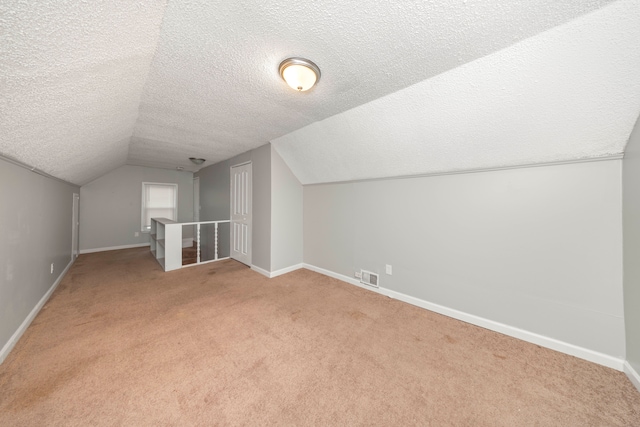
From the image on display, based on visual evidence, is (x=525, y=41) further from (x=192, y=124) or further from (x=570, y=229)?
(x=192, y=124)

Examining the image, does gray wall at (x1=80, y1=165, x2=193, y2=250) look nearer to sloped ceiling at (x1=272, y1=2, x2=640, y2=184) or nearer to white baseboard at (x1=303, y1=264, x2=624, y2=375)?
sloped ceiling at (x1=272, y1=2, x2=640, y2=184)

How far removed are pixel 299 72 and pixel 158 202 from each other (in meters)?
6.06

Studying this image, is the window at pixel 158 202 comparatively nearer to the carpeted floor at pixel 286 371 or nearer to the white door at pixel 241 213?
the white door at pixel 241 213

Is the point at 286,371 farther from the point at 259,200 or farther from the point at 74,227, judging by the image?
the point at 74,227

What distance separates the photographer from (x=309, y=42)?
1.25 meters

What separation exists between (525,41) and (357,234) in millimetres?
2311

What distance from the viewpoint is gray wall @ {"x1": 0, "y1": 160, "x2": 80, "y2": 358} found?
1.60 m

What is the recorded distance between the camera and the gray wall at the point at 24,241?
62.9 inches

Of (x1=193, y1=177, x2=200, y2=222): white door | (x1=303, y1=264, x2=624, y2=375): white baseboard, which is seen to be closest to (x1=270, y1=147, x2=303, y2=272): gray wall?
(x1=303, y1=264, x2=624, y2=375): white baseboard

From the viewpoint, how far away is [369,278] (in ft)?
9.34

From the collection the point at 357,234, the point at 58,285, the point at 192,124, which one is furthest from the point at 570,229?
the point at 58,285

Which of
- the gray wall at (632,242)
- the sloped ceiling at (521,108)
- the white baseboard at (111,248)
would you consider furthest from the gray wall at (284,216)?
the white baseboard at (111,248)

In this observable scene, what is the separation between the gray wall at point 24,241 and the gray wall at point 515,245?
11.0 feet

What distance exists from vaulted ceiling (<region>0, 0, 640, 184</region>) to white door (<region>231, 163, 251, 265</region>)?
1.60 meters
